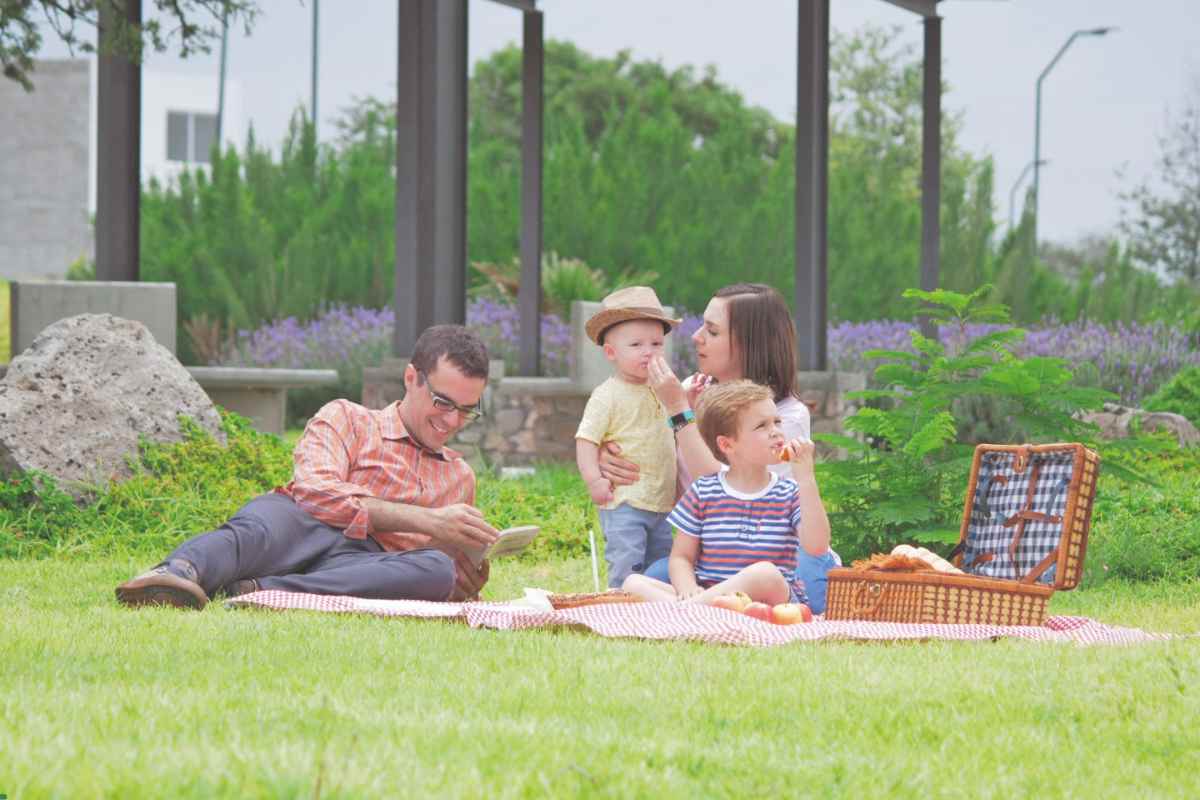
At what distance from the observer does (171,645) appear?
13.1ft

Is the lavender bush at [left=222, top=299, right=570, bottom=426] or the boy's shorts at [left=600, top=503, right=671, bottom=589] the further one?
the lavender bush at [left=222, top=299, right=570, bottom=426]

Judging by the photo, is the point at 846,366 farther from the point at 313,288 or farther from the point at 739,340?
the point at 739,340

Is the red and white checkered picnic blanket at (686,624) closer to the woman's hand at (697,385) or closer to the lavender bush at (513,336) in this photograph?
the woman's hand at (697,385)

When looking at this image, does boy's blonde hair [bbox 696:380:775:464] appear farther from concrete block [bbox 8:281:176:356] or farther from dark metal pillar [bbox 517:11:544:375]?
dark metal pillar [bbox 517:11:544:375]

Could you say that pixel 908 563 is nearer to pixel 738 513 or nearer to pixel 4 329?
pixel 738 513

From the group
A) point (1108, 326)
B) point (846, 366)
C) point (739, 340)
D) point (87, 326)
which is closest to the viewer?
point (739, 340)

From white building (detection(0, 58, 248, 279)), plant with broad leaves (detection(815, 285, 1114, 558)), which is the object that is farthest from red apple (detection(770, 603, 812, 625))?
white building (detection(0, 58, 248, 279))

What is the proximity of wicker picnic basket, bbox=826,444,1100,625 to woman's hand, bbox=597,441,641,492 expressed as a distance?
763 millimetres

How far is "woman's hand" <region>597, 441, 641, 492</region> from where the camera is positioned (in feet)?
17.6

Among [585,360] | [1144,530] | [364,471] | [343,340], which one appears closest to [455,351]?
[364,471]

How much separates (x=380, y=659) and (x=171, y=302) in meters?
6.22

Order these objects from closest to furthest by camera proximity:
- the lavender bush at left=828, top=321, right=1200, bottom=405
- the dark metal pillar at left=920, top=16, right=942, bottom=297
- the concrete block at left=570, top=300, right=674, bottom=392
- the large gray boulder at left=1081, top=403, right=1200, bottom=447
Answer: the large gray boulder at left=1081, top=403, right=1200, bottom=447 < the concrete block at left=570, top=300, right=674, bottom=392 < the dark metal pillar at left=920, top=16, right=942, bottom=297 < the lavender bush at left=828, top=321, right=1200, bottom=405

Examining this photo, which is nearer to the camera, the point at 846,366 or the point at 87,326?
the point at 87,326

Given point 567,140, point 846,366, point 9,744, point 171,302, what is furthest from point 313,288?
point 9,744
